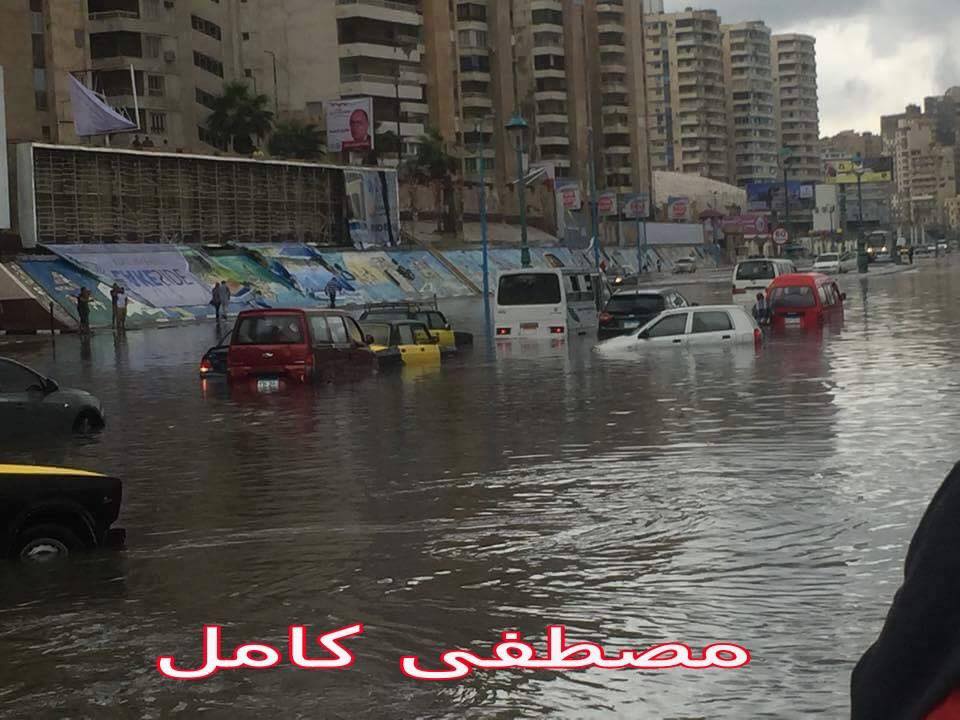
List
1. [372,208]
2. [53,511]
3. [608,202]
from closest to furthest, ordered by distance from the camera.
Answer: [53,511] → [372,208] → [608,202]

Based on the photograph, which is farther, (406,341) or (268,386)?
(406,341)

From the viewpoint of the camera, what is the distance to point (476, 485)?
1383 centimetres

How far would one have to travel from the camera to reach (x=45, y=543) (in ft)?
34.2

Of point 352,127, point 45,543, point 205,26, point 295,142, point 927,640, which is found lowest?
point 45,543

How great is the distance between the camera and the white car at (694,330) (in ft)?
104

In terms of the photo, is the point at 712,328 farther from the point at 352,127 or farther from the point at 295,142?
the point at 295,142

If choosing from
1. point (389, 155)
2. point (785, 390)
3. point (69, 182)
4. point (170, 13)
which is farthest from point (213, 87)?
point (785, 390)

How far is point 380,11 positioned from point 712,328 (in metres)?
84.8

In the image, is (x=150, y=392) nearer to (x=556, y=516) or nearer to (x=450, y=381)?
(x=450, y=381)

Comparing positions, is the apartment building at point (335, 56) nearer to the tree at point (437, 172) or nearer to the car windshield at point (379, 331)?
the tree at point (437, 172)

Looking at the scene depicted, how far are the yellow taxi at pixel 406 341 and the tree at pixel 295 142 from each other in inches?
2753

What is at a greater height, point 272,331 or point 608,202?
point 608,202

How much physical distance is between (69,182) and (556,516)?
184ft

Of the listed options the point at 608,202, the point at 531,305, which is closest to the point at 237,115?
→ the point at 608,202
